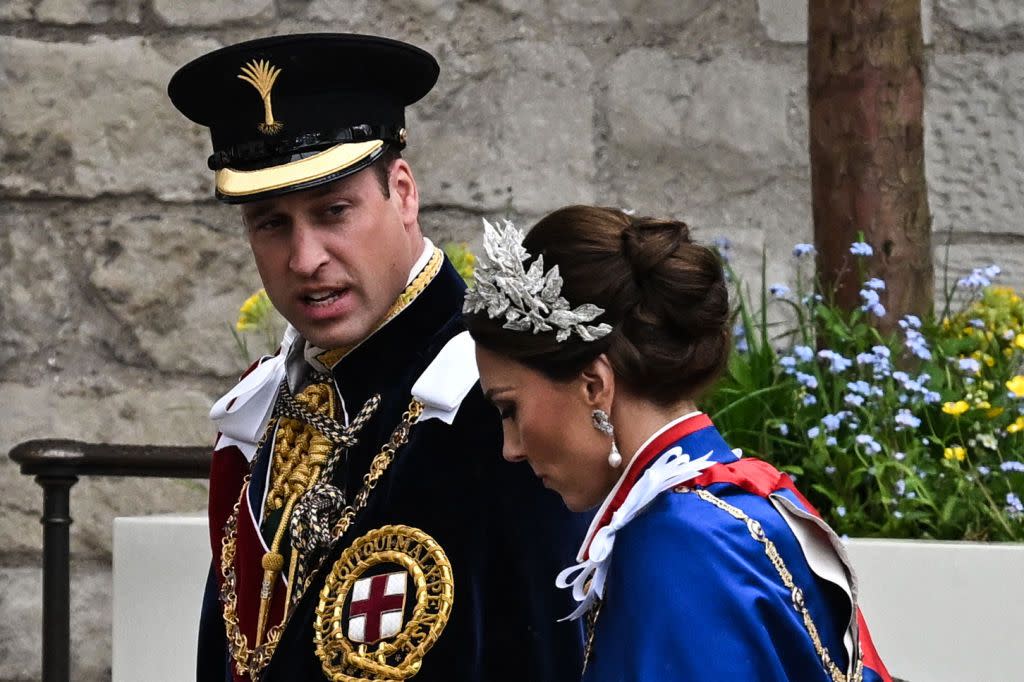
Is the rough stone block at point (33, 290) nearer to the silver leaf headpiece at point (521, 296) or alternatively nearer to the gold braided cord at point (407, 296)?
the gold braided cord at point (407, 296)

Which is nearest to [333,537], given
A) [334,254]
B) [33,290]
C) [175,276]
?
[334,254]

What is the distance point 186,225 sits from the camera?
4152 millimetres

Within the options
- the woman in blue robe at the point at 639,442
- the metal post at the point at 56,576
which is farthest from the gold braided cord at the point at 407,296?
the metal post at the point at 56,576

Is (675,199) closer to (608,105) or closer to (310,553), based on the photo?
(608,105)

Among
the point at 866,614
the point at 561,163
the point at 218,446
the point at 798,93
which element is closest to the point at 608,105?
the point at 561,163

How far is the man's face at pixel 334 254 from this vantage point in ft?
6.80

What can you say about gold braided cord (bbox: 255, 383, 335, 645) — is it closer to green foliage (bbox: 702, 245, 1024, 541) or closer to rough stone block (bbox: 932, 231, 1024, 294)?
green foliage (bbox: 702, 245, 1024, 541)

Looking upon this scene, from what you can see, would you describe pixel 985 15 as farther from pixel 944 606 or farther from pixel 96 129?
pixel 96 129

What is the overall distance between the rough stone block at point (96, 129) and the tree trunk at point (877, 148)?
1.67m

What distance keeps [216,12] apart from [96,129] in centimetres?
44

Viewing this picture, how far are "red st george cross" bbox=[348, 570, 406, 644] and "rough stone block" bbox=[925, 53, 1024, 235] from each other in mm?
2569

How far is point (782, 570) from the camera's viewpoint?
1701 millimetres

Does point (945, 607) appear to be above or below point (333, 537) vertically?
below

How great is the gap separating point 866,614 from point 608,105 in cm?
180
